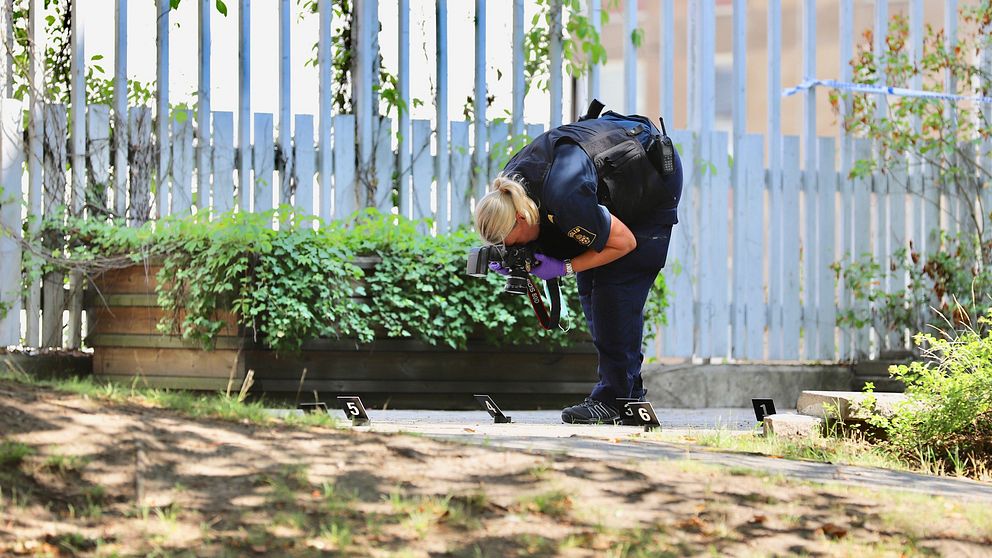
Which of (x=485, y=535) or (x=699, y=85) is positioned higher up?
(x=699, y=85)

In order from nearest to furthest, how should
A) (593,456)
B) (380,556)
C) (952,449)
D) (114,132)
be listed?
(380,556) < (593,456) < (952,449) < (114,132)

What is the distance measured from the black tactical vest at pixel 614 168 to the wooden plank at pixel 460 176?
117 inches

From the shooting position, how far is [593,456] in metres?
3.76

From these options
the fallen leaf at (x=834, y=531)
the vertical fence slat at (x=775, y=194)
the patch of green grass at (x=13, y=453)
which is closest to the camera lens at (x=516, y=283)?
Answer: the fallen leaf at (x=834, y=531)

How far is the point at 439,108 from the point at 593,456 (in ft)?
17.6

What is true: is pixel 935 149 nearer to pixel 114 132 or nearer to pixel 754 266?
pixel 754 266

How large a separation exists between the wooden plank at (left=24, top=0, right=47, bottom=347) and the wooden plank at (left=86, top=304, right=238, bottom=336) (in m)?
0.46

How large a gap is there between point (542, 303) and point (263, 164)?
11.1 feet

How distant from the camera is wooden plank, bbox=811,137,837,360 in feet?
31.0

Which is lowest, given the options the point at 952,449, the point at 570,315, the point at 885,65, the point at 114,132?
the point at 952,449

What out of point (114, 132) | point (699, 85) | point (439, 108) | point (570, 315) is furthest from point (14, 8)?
point (699, 85)

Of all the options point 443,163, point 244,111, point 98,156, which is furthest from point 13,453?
point 443,163

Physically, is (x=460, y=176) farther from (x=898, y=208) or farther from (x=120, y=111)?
(x=898, y=208)

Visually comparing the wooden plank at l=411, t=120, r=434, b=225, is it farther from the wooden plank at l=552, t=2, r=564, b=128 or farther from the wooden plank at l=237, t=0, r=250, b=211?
the wooden plank at l=237, t=0, r=250, b=211
